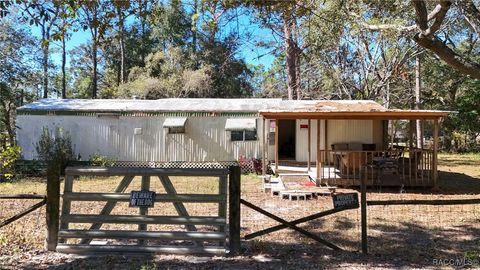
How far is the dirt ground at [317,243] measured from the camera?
4.85m

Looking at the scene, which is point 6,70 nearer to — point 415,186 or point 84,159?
point 84,159

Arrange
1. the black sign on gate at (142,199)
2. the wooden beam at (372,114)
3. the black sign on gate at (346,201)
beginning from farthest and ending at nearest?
the wooden beam at (372,114)
the black sign on gate at (346,201)
the black sign on gate at (142,199)

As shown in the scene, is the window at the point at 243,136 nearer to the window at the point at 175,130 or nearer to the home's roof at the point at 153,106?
the home's roof at the point at 153,106

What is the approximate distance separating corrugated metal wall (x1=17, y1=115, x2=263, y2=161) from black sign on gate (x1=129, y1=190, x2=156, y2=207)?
39.3 ft

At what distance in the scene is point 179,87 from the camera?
28.1 m

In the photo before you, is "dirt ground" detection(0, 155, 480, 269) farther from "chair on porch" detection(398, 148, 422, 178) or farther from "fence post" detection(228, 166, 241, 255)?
"chair on porch" detection(398, 148, 422, 178)

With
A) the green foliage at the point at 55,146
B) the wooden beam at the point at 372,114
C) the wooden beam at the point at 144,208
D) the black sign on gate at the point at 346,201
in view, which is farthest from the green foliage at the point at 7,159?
the black sign on gate at the point at 346,201

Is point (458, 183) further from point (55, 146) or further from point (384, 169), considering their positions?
point (55, 146)

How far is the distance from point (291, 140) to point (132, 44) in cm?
2035

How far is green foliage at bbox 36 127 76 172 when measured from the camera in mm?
16688

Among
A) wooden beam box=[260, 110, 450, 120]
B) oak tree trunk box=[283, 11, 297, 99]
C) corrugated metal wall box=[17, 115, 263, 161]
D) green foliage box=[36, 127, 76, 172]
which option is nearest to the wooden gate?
wooden beam box=[260, 110, 450, 120]

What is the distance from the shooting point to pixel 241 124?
16.7 metres

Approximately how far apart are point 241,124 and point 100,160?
5.72 meters

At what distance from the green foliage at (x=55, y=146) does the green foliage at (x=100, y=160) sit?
87 centimetres
